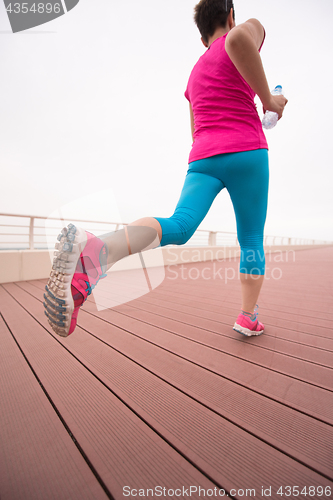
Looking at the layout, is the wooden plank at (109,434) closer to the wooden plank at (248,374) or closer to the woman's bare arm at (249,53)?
the wooden plank at (248,374)

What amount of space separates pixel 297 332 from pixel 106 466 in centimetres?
103

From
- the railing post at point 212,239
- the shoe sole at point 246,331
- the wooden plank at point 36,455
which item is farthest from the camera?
the railing post at point 212,239

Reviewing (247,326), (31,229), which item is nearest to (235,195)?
(247,326)

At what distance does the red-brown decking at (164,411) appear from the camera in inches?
16.3

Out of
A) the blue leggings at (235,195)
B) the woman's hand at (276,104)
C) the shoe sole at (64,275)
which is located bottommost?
the shoe sole at (64,275)

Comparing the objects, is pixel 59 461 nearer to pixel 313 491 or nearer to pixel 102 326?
pixel 313 491

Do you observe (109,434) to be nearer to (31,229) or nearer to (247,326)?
(247,326)

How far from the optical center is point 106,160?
17906mm

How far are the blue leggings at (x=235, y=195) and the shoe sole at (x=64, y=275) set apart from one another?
27 centimetres

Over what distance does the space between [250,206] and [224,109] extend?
1.28 feet

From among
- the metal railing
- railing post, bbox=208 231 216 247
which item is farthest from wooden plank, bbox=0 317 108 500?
railing post, bbox=208 231 216 247

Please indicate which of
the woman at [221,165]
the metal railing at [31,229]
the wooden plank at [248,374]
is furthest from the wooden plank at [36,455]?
the metal railing at [31,229]

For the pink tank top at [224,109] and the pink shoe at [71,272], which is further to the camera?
the pink tank top at [224,109]

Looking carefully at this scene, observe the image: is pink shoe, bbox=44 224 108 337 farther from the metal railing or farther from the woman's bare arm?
the metal railing
